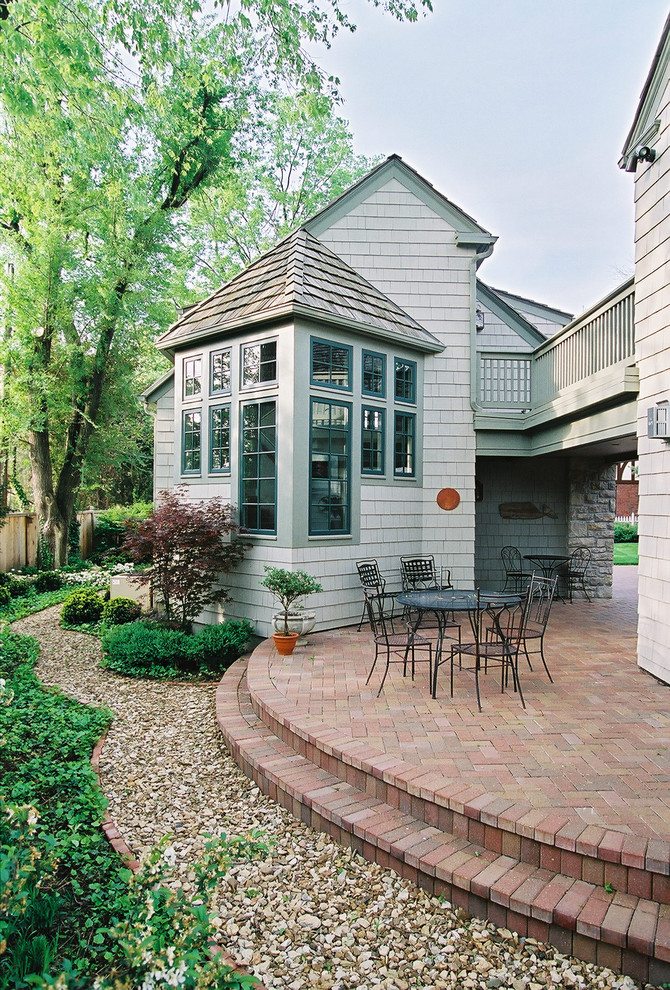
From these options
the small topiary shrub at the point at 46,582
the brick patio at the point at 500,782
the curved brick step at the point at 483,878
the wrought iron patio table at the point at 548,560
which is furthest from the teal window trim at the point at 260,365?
the small topiary shrub at the point at 46,582

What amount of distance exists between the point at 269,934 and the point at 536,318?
13.2 metres

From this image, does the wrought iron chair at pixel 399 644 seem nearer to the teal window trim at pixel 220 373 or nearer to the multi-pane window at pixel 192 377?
the teal window trim at pixel 220 373

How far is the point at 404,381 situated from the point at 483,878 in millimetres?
7174

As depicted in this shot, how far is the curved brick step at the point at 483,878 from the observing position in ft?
8.25

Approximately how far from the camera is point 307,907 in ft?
9.91

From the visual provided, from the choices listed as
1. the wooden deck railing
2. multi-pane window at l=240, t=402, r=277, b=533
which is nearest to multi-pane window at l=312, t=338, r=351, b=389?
multi-pane window at l=240, t=402, r=277, b=533

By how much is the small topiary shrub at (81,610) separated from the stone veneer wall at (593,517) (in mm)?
8390

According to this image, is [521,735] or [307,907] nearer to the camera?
[307,907]

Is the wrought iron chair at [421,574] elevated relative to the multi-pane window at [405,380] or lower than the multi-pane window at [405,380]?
lower

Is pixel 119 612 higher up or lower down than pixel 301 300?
lower down

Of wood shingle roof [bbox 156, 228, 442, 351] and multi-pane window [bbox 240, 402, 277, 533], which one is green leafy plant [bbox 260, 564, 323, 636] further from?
wood shingle roof [bbox 156, 228, 442, 351]

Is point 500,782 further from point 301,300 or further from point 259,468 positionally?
point 301,300

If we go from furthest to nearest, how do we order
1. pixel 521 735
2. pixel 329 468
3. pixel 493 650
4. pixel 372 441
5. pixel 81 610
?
pixel 81 610
pixel 372 441
pixel 329 468
pixel 493 650
pixel 521 735

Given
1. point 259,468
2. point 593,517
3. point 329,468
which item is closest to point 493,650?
point 329,468
